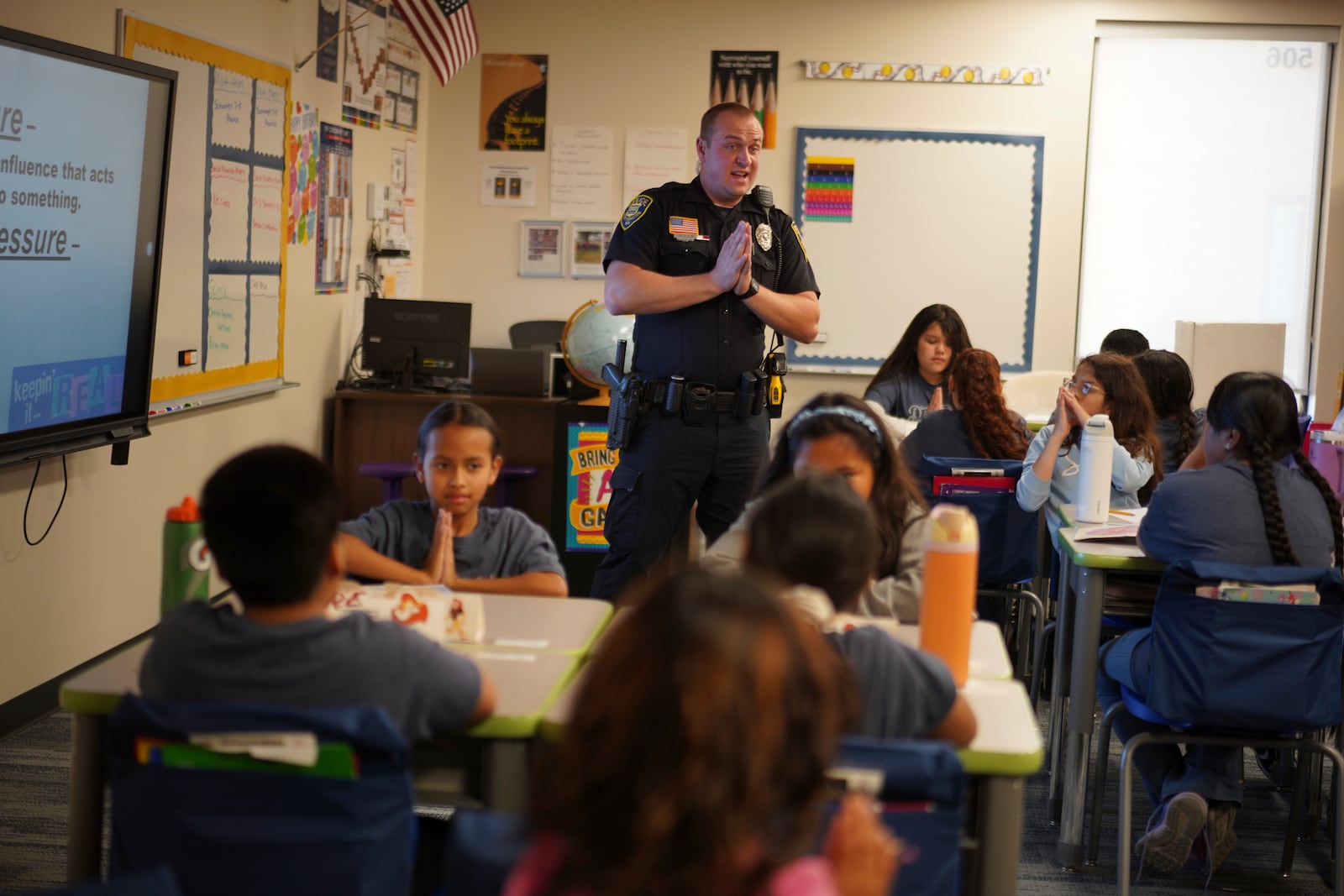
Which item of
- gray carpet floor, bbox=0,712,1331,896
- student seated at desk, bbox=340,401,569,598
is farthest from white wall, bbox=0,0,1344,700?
student seated at desk, bbox=340,401,569,598

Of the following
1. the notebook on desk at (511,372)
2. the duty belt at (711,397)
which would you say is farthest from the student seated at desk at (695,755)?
the notebook on desk at (511,372)

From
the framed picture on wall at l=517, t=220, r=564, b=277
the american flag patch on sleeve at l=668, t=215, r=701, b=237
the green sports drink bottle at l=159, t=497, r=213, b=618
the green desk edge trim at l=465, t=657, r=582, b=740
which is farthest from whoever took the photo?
the framed picture on wall at l=517, t=220, r=564, b=277

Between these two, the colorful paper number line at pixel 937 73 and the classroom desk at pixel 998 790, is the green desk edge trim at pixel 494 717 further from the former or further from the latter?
the colorful paper number line at pixel 937 73

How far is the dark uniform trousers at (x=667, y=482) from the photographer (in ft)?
11.4

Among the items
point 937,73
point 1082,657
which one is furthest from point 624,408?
point 937,73

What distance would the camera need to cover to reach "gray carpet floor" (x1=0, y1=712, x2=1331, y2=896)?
2.83m

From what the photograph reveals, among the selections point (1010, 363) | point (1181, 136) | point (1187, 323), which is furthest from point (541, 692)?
point (1181, 136)

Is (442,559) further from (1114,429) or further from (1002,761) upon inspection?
(1114,429)

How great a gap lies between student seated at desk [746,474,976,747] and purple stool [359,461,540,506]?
307 centimetres

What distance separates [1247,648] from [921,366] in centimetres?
259

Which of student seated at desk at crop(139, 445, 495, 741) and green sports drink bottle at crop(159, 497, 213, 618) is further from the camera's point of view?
green sports drink bottle at crop(159, 497, 213, 618)

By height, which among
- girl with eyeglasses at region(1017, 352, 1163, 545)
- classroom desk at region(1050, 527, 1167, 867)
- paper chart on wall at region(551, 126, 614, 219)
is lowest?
classroom desk at region(1050, 527, 1167, 867)

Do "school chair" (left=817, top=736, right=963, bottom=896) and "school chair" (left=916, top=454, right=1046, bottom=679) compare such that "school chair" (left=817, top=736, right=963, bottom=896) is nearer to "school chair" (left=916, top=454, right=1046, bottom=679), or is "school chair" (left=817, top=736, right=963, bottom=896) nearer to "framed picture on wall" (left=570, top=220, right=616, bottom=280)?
"school chair" (left=916, top=454, right=1046, bottom=679)

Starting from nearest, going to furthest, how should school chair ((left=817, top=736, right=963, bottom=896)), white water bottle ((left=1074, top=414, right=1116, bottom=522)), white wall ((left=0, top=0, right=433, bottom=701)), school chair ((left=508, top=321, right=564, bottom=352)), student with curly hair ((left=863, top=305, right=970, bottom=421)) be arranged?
school chair ((left=817, top=736, right=963, bottom=896)) → white water bottle ((left=1074, top=414, right=1116, bottom=522)) → white wall ((left=0, top=0, right=433, bottom=701)) → student with curly hair ((left=863, top=305, right=970, bottom=421)) → school chair ((left=508, top=321, right=564, bottom=352))
